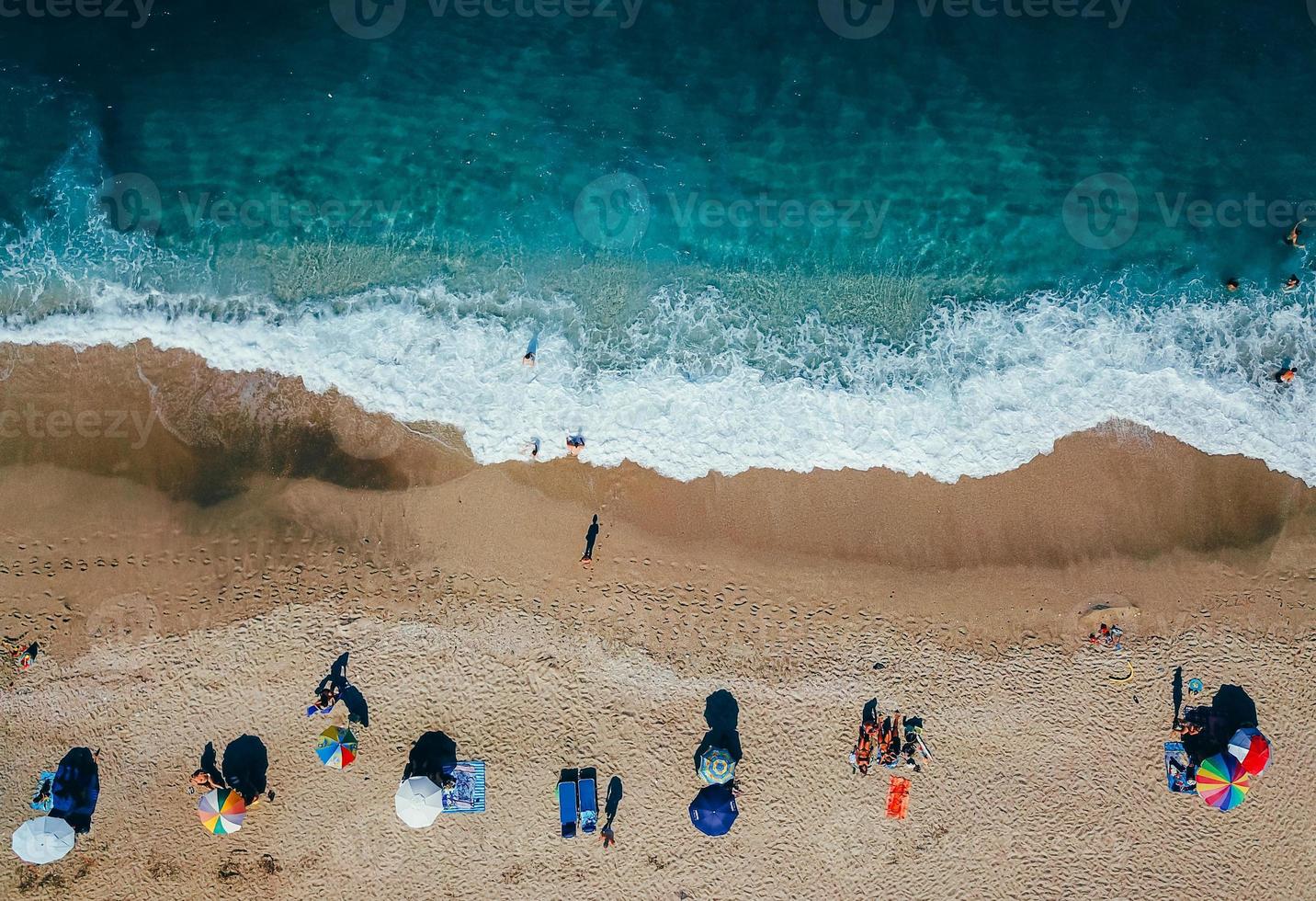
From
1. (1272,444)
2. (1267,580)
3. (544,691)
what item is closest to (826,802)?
(544,691)

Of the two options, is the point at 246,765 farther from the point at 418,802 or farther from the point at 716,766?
the point at 716,766

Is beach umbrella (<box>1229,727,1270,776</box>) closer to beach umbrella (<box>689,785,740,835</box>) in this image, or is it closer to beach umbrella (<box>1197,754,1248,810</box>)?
beach umbrella (<box>1197,754,1248,810</box>)

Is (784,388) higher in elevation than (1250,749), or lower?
higher

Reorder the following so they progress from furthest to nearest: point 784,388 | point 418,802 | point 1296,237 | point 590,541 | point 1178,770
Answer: point 1296,237
point 784,388
point 590,541
point 1178,770
point 418,802

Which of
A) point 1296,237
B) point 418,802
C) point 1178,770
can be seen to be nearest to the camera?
point 418,802

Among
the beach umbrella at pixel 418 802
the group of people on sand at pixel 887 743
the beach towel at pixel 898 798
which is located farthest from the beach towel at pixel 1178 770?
the beach umbrella at pixel 418 802

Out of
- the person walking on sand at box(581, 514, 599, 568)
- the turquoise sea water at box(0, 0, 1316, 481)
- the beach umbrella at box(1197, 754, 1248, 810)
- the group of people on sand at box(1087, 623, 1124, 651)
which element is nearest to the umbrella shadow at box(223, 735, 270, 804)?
the person walking on sand at box(581, 514, 599, 568)

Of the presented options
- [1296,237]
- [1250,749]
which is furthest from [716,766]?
[1296,237]
